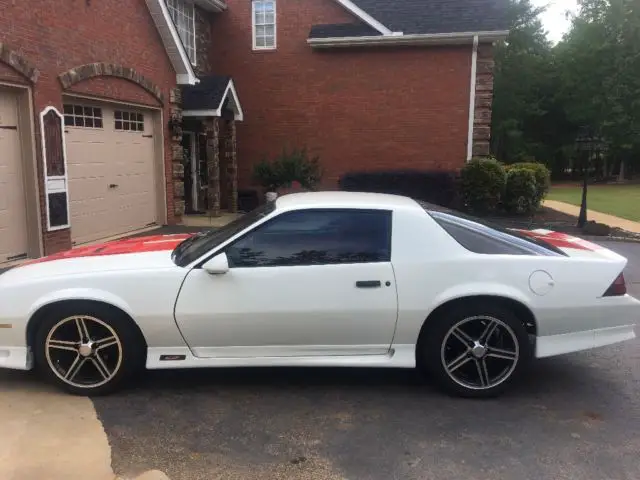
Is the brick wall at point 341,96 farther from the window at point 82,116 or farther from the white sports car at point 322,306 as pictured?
the white sports car at point 322,306

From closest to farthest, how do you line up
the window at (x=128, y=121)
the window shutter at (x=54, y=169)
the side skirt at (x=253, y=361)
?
the side skirt at (x=253, y=361) → the window shutter at (x=54, y=169) → the window at (x=128, y=121)

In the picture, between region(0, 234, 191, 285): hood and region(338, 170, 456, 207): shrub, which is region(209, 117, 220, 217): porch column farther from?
region(0, 234, 191, 285): hood

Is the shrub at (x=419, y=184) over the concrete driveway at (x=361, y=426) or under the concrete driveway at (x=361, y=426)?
over

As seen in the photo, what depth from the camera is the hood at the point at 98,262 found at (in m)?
4.16

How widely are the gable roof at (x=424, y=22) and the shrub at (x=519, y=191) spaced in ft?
11.7

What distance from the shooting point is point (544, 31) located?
147ft

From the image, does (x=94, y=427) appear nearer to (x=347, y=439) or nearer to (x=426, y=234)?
(x=347, y=439)

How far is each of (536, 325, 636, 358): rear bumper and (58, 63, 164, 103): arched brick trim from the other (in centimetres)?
789

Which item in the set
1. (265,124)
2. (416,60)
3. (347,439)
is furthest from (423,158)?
(347,439)

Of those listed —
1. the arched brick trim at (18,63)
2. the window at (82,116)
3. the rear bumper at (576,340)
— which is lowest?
the rear bumper at (576,340)

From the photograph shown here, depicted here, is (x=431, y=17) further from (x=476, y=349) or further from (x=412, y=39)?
(x=476, y=349)

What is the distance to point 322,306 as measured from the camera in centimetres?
409

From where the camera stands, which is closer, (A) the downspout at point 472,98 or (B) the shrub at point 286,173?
(B) the shrub at point 286,173

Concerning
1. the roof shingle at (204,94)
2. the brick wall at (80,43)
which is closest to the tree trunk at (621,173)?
the roof shingle at (204,94)
